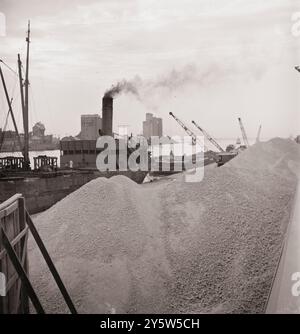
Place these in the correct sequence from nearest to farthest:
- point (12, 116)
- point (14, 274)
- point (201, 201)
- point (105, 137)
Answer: point (14, 274) < point (201, 201) < point (12, 116) < point (105, 137)

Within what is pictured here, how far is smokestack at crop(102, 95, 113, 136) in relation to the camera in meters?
25.3

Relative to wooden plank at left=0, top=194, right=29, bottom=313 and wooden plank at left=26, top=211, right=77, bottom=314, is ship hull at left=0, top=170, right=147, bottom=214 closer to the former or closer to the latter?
wooden plank at left=0, top=194, right=29, bottom=313

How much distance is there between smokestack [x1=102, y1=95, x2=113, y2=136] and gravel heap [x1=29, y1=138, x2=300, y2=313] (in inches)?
650

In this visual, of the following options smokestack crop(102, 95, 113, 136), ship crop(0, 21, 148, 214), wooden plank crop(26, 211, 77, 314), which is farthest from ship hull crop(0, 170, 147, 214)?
wooden plank crop(26, 211, 77, 314)

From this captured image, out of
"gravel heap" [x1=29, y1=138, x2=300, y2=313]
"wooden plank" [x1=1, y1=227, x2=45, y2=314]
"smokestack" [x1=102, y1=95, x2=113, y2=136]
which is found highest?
"smokestack" [x1=102, y1=95, x2=113, y2=136]

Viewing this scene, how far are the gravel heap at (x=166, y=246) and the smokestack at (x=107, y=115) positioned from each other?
54.2 feet

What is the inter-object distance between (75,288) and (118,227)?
1.70m

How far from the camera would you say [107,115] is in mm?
25922

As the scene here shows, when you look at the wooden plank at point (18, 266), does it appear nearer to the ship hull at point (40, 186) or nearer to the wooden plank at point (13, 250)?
the wooden plank at point (13, 250)

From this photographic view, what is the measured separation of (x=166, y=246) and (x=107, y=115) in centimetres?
1991

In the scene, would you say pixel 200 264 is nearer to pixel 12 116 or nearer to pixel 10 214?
pixel 10 214
